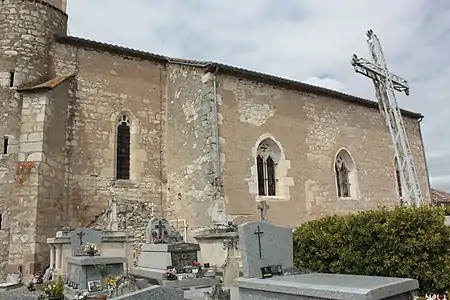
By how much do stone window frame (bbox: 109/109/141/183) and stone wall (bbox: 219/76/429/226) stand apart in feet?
10.7

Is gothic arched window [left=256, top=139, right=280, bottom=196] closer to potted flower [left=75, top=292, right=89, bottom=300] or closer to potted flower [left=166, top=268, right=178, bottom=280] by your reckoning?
potted flower [left=166, top=268, right=178, bottom=280]

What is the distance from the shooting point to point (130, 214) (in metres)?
12.5

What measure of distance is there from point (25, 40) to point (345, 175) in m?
12.8

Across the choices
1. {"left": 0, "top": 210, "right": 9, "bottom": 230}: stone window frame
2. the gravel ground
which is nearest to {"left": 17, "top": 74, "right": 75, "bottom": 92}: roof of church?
{"left": 0, "top": 210, "right": 9, "bottom": 230}: stone window frame

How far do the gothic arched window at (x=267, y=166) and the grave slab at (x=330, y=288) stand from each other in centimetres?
857

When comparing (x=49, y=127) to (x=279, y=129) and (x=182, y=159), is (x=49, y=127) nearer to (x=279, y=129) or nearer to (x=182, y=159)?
(x=182, y=159)

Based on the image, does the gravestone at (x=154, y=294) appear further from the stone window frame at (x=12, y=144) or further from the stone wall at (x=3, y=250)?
the stone window frame at (x=12, y=144)

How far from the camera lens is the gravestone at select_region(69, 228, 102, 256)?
32.1 ft

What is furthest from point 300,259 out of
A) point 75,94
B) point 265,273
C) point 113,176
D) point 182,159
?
point 75,94

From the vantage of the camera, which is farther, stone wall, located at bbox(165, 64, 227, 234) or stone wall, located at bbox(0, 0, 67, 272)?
stone wall, located at bbox(165, 64, 227, 234)

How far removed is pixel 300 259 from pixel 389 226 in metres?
2.11

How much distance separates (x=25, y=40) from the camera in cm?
1212

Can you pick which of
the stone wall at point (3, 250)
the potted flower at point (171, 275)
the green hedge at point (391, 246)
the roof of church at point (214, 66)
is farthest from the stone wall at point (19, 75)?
the green hedge at point (391, 246)

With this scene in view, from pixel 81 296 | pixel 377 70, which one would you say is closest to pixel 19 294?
pixel 81 296
